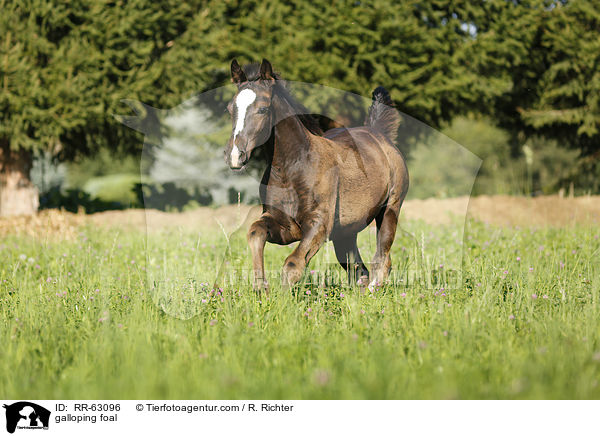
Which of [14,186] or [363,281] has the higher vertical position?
[14,186]

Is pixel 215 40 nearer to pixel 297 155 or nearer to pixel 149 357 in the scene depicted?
pixel 297 155

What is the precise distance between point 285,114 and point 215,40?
12.1 meters

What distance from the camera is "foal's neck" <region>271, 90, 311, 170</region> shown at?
4.90 metres

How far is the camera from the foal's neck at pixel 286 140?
16.1 feet

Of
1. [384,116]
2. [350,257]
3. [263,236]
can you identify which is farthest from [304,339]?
[384,116]

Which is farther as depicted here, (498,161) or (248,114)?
(498,161)

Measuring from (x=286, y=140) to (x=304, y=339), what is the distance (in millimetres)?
1793

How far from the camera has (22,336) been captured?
4301 millimetres

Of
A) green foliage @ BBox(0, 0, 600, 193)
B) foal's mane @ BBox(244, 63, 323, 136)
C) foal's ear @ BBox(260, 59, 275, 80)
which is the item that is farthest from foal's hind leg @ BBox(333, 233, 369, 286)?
green foliage @ BBox(0, 0, 600, 193)

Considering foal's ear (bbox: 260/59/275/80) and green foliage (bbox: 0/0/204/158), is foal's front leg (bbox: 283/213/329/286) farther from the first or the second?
green foliage (bbox: 0/0/204/158)

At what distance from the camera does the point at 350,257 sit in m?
6.27

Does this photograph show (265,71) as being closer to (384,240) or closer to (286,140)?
(286,140)
